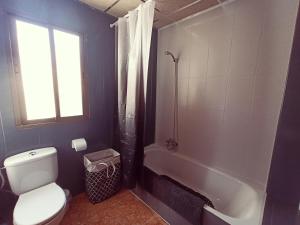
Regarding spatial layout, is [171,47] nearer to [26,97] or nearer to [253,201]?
[26,97]

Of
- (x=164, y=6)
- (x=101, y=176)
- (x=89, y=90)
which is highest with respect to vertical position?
(x=164, y=6)

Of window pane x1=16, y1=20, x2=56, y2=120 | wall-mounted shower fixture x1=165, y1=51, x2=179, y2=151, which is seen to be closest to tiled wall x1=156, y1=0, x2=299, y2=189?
wall-mounted shower fixture x1=165, y1=51, x2=179, y2=151

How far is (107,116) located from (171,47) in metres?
1.32

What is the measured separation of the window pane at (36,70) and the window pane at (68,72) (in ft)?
0.31

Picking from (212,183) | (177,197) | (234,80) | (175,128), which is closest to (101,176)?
(177,197)

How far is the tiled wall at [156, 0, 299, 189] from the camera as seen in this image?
4.51 ft

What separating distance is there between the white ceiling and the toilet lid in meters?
1.90

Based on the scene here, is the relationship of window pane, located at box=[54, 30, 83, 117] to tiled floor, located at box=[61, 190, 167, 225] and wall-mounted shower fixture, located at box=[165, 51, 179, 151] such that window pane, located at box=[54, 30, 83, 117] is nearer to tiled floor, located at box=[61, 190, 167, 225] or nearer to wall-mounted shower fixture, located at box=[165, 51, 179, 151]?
tiled floor, located at box=[61, 190, 167, 225]

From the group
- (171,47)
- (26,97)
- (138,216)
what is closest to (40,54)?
(26,97)

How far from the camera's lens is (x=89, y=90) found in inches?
71.6

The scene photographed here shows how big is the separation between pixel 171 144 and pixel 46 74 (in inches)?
70.2

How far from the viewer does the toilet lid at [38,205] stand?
41.5 inches

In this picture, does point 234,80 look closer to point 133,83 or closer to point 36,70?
point 133,83

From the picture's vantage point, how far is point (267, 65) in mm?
1409
